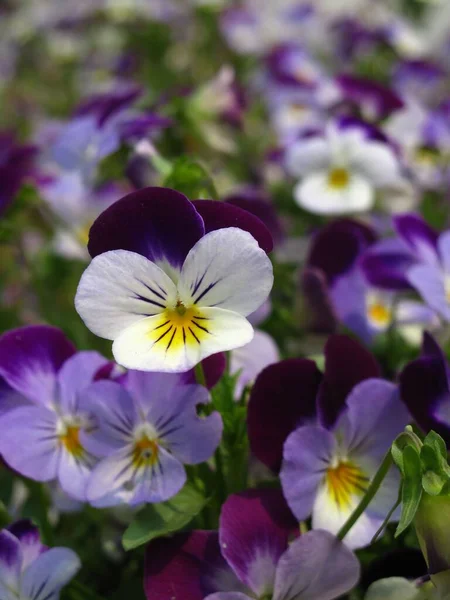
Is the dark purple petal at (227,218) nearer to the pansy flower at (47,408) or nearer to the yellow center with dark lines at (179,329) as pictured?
the yellow center with dark lines at (179,329)

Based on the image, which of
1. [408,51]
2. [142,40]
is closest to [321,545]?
[408,51]

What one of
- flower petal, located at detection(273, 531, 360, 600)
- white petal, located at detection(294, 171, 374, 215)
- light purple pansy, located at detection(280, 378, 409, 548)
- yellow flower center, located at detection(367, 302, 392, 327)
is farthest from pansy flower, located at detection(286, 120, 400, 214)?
flower petal, located at detection(273, 531, 360, 600)

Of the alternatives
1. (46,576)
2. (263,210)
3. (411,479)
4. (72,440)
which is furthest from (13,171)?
(411,479)

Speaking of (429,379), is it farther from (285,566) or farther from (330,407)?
(285,566)

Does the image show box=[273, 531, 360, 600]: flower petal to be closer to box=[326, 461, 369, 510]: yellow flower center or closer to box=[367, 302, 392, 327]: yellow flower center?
box=[326, 461, 369, 510]: yellow flower center

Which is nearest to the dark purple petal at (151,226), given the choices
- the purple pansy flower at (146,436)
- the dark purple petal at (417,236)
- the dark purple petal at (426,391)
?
the purple pansy flower at (146,436)

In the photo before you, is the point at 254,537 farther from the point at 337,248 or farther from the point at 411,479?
the point at 337,248
